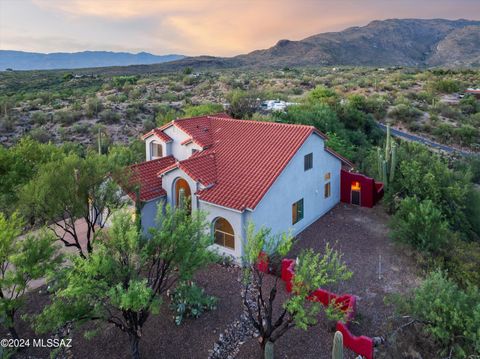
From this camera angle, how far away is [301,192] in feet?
61.6

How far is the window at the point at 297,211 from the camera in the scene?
60.2ft

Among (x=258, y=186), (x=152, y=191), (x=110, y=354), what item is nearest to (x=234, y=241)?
(x=258, y=186)

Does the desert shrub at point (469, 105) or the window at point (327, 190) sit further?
the desert shrub at point (469, 105)

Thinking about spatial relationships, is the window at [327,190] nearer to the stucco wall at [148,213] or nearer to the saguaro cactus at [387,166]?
the saguaro cactus at [387,166]

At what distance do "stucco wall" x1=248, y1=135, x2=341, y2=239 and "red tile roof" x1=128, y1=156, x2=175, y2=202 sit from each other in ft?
17.4

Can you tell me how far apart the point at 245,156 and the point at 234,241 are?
4.66m

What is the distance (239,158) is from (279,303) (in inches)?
302

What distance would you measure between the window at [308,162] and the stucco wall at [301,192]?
0.21 m

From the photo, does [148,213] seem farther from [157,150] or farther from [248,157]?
[157,150]

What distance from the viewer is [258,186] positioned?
630 inches

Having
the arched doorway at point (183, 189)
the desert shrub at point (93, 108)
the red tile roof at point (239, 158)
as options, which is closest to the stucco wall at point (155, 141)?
the red tile roof at point (239, 158)

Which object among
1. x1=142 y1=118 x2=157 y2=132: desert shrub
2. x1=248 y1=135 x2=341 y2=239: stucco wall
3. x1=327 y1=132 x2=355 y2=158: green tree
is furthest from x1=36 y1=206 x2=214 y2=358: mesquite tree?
x1=142 y1=118 x2=157 y2=132: desert shrub

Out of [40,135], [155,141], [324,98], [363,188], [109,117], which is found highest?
[324,98]

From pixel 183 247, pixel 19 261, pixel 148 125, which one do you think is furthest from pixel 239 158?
pixel 148 125
